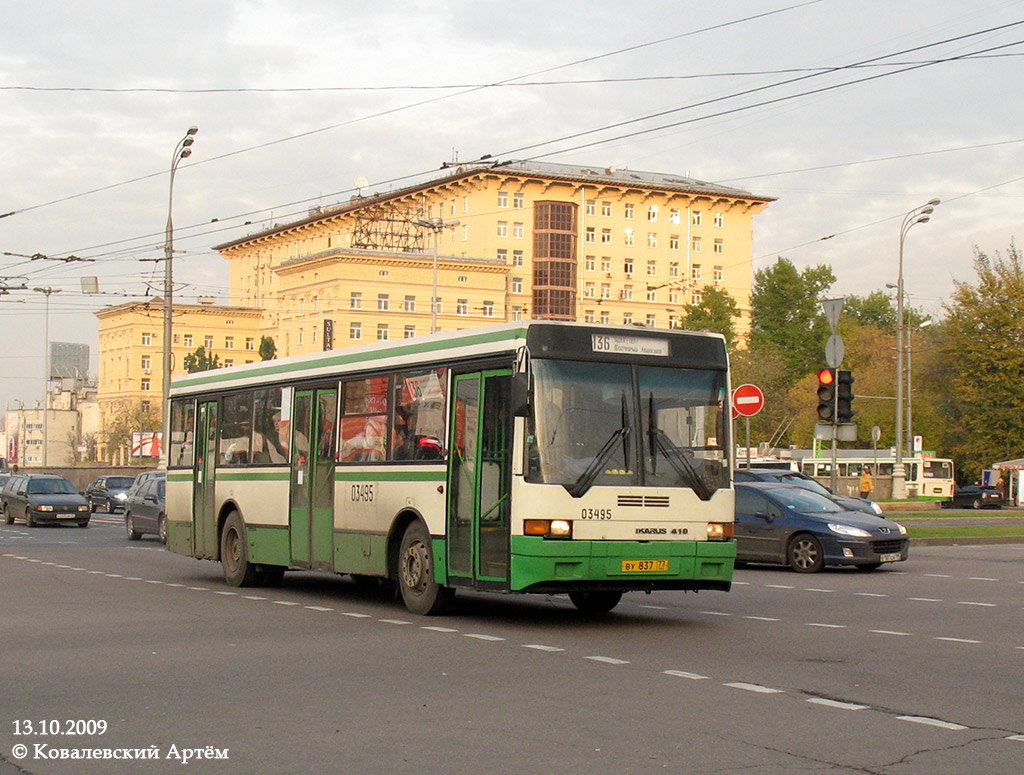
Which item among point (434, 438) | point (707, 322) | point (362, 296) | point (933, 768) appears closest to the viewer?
point (933, 768)

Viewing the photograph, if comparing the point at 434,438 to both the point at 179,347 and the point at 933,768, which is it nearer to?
the point at 933,768

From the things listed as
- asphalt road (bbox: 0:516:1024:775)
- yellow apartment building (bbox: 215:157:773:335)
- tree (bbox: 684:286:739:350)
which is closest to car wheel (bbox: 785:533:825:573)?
asphalt road (bbox: 0:516:1024:775)

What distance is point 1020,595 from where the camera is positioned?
1828 centimetres

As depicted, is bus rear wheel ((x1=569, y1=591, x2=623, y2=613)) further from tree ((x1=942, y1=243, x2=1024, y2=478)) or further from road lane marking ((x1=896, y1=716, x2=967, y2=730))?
tree ((x1=942, y1=243, x2=1024, y2=478))

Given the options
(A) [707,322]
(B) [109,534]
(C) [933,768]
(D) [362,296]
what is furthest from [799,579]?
(D) [362,296]

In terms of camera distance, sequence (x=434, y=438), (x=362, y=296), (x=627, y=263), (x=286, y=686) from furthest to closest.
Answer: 1. (x=627, y=263)
2. (x=362, y=296)
3. (x=434, y=438)
4. (x=286, y=686)

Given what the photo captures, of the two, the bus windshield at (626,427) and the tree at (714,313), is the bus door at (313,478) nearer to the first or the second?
the bus windshield at (626,427)

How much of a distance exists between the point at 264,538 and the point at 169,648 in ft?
21.6

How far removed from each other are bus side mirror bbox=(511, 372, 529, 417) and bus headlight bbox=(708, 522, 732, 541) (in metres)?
2.35

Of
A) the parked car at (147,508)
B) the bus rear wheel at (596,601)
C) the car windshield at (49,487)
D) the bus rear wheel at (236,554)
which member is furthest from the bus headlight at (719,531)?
the car windshield at (49,487)

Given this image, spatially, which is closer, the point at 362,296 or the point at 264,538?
the point at 264,538

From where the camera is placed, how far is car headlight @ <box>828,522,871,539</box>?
74.6ft

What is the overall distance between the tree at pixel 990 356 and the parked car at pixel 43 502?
41592mm

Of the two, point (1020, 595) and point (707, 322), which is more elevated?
point (707, 322)
